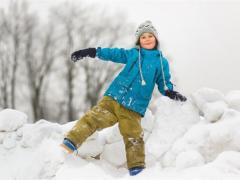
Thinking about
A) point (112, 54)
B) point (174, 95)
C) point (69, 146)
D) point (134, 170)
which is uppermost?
point (112, 54)

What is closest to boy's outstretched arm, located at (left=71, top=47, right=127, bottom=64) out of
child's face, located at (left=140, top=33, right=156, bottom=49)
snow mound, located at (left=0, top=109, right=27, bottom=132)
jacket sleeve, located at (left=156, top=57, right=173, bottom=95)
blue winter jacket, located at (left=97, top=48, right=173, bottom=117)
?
blue winter jacket, located at (left=97, top=48, right=173, bottom=117)

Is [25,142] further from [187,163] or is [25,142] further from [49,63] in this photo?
[49,63]

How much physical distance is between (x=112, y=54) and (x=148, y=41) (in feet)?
1.08

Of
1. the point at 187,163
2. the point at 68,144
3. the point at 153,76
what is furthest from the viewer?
the point at 153,76

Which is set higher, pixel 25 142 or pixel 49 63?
pixel 25 142

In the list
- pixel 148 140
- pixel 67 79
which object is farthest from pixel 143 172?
pixel 67 79

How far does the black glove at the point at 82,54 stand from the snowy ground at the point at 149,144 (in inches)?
24.5

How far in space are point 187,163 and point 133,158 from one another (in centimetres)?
41

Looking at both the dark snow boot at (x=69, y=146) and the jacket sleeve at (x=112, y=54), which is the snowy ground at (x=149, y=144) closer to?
the dark snow boot at (x=69, y=146)

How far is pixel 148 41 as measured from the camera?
3.51 meters

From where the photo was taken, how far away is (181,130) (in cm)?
345

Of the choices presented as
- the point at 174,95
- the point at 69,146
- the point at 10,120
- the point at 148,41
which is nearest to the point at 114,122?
the point at 69,146

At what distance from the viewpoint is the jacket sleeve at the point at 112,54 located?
11.3ft

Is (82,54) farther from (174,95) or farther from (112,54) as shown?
(174,95)
